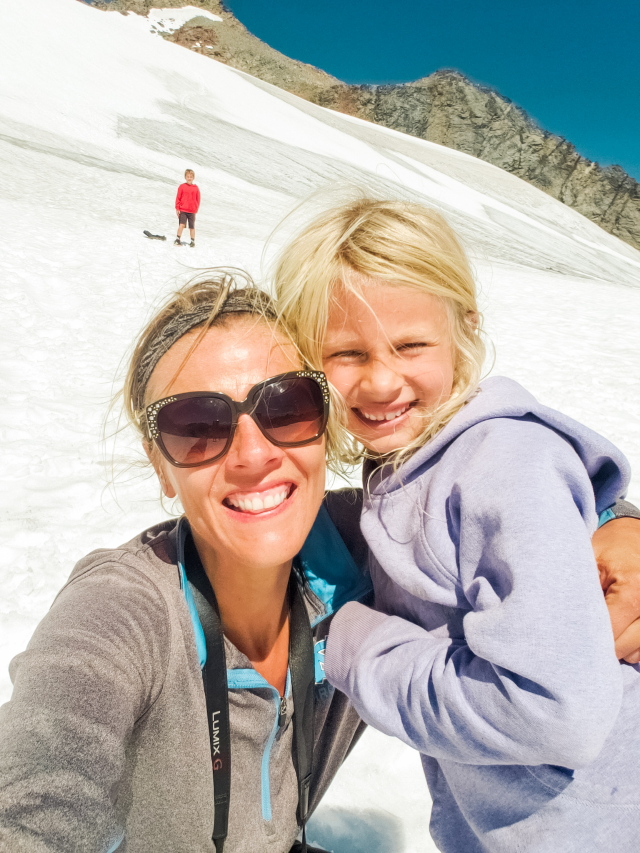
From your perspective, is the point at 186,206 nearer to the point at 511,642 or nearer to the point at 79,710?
the point at 79,710

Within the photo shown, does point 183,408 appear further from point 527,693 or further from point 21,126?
point 21,126

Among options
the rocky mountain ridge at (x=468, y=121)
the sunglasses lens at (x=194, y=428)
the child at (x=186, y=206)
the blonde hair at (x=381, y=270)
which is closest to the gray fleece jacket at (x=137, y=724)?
the sunglasses lens at (x=194, y=428)

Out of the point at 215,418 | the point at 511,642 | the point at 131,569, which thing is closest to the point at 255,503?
the point at 215,418

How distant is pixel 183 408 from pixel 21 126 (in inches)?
765

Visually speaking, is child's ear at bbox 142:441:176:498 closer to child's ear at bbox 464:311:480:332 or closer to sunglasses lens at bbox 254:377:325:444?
sunglasses lens at bbox 254:377:325:444

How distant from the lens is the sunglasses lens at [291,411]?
4.66 feet

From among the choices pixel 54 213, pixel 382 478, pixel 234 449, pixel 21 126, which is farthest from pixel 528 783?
pixel 21 126

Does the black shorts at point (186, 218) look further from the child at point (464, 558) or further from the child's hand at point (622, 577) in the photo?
the child's hand at point (622, 577)

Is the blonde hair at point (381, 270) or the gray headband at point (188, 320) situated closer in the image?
the gray headband at point (188, 320)

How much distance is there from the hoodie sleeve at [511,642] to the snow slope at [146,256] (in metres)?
1.54

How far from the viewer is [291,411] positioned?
1446mm

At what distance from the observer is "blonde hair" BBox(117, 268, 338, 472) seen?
56.7 inches

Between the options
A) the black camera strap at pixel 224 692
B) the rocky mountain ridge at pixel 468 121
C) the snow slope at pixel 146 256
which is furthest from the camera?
the rocky mountain ridge at pixel 468 121

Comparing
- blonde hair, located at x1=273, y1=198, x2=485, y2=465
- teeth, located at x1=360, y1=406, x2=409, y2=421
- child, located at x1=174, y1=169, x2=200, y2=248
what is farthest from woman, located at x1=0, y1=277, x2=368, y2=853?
child, located at x1=174, y1=169, x2=200, y2=248
